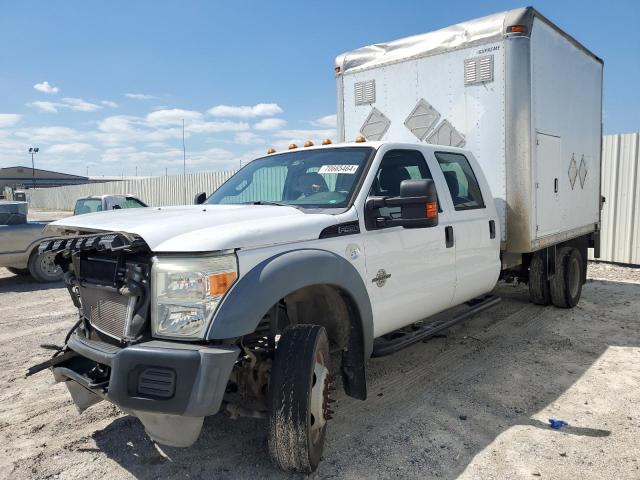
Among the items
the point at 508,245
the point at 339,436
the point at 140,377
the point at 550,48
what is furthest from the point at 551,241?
the point at 140,377

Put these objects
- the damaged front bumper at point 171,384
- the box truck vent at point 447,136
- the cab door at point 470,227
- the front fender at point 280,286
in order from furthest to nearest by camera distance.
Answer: the box truck vent at point 447,136 → the cab door at point 470,227 → the front fender at point 280,286 → the damaged front bumper at point 171,384

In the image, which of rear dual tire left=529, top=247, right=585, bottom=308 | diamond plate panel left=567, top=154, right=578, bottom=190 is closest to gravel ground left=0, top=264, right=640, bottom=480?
rear dual tire left=529, top=247, right=585, bottom=308

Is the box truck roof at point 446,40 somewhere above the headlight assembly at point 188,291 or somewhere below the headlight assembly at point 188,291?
above

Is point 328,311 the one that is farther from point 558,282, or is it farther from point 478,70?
point 558,282

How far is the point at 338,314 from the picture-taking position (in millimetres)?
3490

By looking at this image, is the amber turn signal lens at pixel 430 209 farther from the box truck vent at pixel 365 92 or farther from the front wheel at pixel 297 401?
the box truck vent at pixel 365 92

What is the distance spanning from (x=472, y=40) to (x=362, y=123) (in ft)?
5.26

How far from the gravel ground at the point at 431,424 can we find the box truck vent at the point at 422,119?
2339 mm

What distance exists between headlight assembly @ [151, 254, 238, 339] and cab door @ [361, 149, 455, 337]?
1.24 metres

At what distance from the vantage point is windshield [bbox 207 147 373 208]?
3717 millimetres

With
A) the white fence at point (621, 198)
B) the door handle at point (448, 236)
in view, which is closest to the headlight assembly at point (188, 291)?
the door handle at point (448, 236)

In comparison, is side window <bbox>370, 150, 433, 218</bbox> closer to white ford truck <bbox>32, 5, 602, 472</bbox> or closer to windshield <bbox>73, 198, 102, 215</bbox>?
white ford truck <bbox>32, 5, 602, 472</bbox>

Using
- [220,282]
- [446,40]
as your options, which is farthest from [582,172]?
[220,282]

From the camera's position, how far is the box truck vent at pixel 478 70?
17.7 ft
